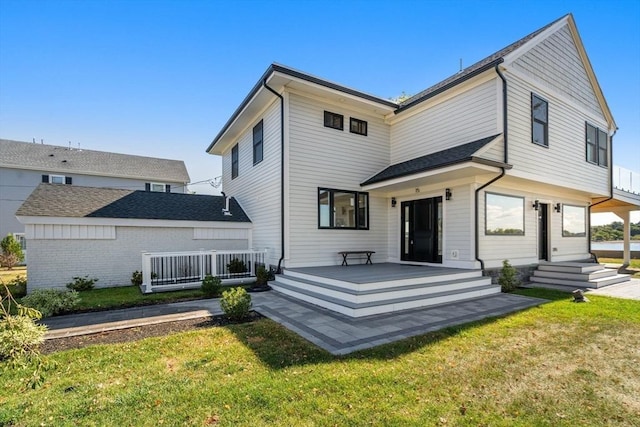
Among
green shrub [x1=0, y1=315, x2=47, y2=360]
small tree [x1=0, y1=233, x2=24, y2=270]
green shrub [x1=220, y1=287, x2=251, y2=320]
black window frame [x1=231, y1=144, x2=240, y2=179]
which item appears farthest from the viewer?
small tree [x1=0, y1=233, x2=24, y2=270]

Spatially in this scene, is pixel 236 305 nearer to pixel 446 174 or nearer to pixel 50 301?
pixel 50 301

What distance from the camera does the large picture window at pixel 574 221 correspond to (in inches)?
469

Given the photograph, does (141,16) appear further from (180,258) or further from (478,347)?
(478,347)

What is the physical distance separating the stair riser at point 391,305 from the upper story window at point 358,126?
6.04 meters

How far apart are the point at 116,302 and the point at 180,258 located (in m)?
2.81

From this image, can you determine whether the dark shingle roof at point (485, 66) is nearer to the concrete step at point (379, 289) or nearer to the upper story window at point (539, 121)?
the upper story window at point (539, 121)

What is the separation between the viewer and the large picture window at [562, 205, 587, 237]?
11906 millimetres

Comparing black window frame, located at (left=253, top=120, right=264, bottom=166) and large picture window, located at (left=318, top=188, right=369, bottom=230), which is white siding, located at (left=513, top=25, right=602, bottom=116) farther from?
black window frame, located at (left=253, top=120, right=264, bottom=166)

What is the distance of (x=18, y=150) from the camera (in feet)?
70.0

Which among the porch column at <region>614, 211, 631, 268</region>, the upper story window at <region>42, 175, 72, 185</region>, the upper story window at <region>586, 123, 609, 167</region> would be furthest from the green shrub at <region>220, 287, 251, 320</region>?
the upper story window at <region>42, 175, 72, 185</region>

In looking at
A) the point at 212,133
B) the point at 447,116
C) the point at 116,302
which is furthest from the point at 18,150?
the point at 447,116

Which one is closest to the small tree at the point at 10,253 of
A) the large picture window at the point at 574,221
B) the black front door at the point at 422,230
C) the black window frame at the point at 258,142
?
the black window frame at the point at 258,142

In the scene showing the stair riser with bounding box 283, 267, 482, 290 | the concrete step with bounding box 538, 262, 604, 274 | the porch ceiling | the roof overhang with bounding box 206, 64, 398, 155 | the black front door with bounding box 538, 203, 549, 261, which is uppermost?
the roof overhang with bounding box 206, 64, 398, 155

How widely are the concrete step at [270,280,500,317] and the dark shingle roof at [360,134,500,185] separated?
129 inches
